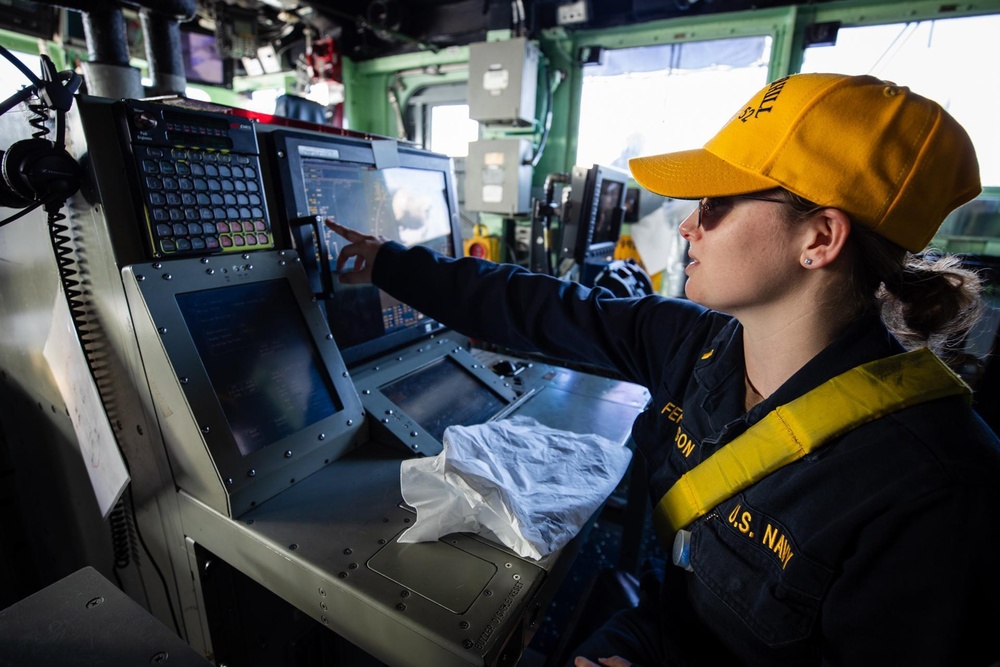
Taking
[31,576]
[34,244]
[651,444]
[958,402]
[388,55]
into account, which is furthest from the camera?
[388,55]

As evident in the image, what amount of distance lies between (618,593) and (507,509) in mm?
658

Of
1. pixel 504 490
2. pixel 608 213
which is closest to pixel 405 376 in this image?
pixel 504 490

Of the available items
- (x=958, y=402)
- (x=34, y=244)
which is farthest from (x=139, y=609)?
(x=958, y=402)

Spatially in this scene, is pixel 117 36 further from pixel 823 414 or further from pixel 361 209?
pixel 823 414

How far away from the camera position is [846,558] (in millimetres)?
723

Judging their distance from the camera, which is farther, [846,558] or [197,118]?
[197,118]

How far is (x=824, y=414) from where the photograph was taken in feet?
2.63

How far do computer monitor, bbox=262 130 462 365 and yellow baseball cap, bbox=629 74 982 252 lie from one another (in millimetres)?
893

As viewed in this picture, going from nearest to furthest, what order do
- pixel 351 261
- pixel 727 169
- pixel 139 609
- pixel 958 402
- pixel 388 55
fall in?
pixel 139 609 < pixel 958 402 < pixel 727 169 < pixel 351 261 < pixel 388 55

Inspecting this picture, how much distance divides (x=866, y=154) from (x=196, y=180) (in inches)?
44.4

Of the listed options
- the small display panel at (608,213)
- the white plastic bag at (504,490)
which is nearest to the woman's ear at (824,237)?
the white plastic bag at (504,490)

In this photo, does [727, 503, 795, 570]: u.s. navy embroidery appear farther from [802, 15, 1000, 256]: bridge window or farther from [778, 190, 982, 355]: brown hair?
[802, 15, 1000, 256]: bridge window

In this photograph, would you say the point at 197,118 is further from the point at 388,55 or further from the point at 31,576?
the point at 388,55

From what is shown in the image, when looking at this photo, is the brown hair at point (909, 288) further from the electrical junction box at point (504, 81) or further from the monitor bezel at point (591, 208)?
the electrical junction box at point (504, 81)
